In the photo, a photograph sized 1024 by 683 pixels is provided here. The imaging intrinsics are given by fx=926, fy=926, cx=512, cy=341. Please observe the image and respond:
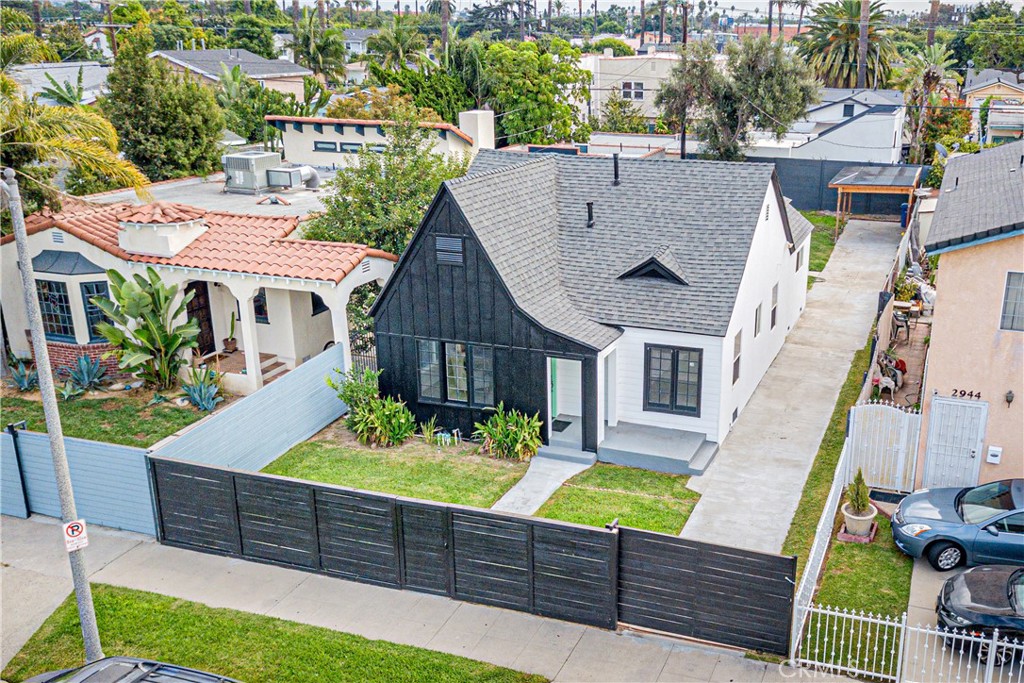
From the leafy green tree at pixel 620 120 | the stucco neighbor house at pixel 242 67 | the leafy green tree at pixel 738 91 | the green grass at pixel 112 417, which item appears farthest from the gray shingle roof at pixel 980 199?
the stucco neighbor house at pixel 242 67

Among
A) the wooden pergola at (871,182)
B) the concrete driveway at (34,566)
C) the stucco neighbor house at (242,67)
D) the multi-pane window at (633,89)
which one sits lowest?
the concrete driveway at (34,566)

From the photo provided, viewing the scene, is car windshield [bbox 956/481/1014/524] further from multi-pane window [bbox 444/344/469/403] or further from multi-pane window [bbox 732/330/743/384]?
multi-pane window [bbox 444/344/469/403]

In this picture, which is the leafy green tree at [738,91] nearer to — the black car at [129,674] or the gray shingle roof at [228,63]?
the black car at [129,674]

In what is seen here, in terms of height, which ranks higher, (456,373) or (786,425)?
(456,373)

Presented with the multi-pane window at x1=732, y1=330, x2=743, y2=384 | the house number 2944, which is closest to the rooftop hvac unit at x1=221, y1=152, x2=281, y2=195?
the multi-pane window at x1=732, y1=330, x2=743, y2=384

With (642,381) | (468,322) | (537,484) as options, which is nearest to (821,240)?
(642,381)

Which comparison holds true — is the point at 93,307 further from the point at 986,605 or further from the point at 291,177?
the point at 986,605
